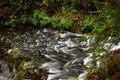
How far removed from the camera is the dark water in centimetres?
773

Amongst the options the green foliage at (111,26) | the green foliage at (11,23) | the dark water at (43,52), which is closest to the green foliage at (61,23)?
the dark water at (43,52)

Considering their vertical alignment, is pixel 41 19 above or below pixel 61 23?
above

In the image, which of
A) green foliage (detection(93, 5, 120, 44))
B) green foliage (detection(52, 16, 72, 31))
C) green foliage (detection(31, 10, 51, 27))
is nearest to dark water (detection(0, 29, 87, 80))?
green foliage (detection(52, 16, 72, 31))

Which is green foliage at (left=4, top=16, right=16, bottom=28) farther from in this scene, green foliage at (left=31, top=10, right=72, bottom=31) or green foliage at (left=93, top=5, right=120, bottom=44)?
green foliage at (left=93, top=5, right=120, bottom=44)

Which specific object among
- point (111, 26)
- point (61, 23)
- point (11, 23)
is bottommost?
point (111, 26)

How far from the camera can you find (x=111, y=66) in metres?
4.78

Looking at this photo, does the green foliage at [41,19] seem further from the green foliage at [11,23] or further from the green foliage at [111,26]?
the green foliage at [111,26]

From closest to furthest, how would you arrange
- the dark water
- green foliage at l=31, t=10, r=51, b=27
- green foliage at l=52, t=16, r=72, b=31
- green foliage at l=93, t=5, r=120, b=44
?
green foliage at l=93, t=5, r=120, b=44 < the dark water < green foliage at l=52, t=16, r=72, b=31 < green foliage at l=31, t=10, r=51, b=27

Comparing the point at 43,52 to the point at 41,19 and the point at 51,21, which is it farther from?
the point at 41,19

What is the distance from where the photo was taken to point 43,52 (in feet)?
30.8

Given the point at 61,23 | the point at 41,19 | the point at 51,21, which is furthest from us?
the point at 41,19

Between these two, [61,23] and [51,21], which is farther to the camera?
[51,21]

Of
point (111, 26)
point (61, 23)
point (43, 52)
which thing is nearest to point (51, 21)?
point (61, 23)

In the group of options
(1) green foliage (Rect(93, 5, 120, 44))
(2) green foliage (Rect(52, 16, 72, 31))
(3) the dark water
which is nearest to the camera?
(1) green foliage (Rect(93, 5, 120, 44))
